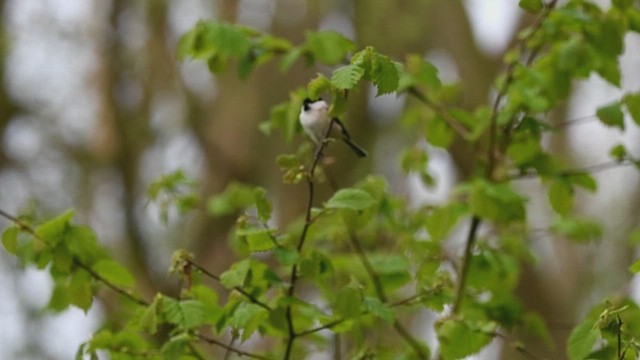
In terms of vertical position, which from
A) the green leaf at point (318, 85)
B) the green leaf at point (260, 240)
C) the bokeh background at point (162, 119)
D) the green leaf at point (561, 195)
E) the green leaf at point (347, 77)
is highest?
the bokeh background at point (162, 119)

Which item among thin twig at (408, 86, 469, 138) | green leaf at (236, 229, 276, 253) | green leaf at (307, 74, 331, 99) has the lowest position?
green leaf at (236, 229, 276, 253)

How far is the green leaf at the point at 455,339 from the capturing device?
5.46 ft

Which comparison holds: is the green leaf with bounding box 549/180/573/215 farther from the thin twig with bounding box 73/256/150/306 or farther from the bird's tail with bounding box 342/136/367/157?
the thin twig with bounding box 73/256/150/306

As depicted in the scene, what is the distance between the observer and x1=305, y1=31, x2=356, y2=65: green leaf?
1.97 meters

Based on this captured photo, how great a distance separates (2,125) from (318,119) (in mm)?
4093

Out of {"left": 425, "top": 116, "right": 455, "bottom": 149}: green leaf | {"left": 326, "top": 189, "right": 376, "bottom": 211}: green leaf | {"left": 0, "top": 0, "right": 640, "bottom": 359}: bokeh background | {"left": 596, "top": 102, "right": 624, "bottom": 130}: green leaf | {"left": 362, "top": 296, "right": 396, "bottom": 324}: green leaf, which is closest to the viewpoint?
{"left": 326, "top": 189, "right": 376, "bottom": 211}: green leaf

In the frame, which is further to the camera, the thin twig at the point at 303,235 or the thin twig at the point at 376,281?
the thin twig at the point at 376,281

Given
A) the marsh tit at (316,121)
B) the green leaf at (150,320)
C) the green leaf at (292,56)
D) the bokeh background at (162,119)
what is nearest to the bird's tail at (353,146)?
the marsh tit at (316,121)

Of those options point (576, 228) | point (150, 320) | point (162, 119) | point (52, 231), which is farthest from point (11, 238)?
point (162, 119)

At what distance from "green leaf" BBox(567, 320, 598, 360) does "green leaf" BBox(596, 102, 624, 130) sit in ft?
2.13

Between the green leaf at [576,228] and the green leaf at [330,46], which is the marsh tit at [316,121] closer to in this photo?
the green leaf at [330,46]

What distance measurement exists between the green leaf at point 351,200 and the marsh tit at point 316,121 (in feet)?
0.81

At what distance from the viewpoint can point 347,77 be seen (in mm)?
1354

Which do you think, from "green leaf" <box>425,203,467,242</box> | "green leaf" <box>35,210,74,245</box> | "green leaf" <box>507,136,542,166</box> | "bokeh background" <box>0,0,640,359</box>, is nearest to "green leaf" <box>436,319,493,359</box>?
"green leaf" <box>425,203,467,242</box>
